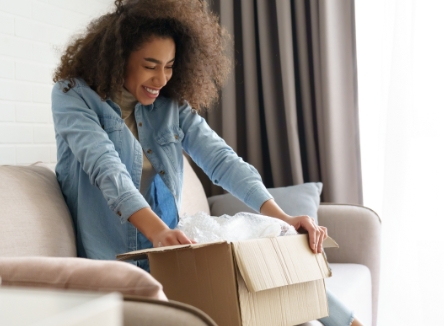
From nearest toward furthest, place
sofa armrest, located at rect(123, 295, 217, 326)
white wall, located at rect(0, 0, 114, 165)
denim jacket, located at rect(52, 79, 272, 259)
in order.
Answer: sofa armrest, located at rect(123, 295, 217, 326) → denim jacket, located at rect(52, 79, 272, 259) → white wall, located at rect(0, 0, 114, 165)

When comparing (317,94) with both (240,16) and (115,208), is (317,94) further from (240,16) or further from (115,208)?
(115,208)

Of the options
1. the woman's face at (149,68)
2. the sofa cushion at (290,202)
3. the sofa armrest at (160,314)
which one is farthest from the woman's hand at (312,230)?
the sofa cushion at (290,202)

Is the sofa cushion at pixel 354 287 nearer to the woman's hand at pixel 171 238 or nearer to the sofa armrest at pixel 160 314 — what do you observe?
the woman's hand at pixel 171 238

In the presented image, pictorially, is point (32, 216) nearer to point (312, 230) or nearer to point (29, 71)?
point (312, 230)

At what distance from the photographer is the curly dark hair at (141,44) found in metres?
1.62

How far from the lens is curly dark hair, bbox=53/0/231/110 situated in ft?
5.33

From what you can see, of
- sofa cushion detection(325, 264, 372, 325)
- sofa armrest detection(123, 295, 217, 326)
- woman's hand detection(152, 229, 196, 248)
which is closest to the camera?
sofa armrest detection(123, 295, 217, 326)

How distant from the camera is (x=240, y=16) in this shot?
2.93 metres

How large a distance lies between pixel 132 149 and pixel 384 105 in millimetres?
1337

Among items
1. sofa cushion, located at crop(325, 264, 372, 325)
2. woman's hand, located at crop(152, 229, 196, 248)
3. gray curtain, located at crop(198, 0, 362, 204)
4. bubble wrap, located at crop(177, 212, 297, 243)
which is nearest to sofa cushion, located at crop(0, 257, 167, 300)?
woman's hand, located at crop(152, 229, 196, 248)

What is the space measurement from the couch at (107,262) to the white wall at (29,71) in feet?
1.53

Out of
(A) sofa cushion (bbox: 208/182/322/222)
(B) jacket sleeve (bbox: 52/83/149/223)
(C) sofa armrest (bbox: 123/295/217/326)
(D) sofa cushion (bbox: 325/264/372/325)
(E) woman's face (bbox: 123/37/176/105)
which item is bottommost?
(D) sofa cushion (bbox: 325/264/372/325)

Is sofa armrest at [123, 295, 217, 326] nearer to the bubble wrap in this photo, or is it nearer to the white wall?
the bubble wrap

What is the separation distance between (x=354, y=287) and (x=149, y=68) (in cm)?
94
